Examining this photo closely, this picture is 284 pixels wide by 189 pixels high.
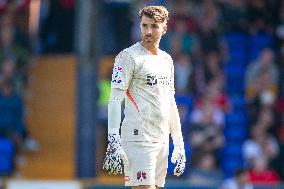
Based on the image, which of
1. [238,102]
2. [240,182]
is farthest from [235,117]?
[240,182]

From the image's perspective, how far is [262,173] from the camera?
16.4 metres

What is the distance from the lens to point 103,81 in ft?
58.9

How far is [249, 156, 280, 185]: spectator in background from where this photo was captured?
16.3 m

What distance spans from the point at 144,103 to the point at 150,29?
60 centimetres

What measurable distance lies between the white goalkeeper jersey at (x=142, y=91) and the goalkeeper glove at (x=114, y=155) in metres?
0.28

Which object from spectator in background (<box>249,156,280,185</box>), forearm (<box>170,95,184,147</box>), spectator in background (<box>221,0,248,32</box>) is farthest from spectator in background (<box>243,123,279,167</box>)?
forearm (<box>170,95,184,147</box>)

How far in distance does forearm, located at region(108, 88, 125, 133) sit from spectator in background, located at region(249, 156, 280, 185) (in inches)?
290

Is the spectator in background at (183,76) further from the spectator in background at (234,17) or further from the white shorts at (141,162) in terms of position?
the white shorts at (141,162)

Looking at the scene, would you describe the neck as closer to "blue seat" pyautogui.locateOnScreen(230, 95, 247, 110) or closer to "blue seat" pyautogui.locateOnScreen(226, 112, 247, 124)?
"blue seat" pyautogui.locateOnScreen(226, 112, 247, 124)

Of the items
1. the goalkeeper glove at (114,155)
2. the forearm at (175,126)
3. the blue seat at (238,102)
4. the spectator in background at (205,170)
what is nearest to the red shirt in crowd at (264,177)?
the spectator in background at (205,170)

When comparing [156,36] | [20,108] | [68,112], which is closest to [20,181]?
[20,108]

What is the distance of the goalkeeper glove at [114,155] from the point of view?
29.1 feet

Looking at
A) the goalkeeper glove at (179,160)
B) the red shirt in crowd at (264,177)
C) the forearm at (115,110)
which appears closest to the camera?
the forearm at (115,110)

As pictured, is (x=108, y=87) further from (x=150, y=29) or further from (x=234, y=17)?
(x=150, y=29)
